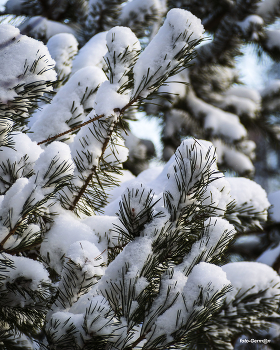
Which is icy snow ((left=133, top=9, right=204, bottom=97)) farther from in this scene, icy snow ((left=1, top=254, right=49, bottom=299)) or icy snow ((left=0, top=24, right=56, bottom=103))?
icy snow ((left=1, top=254, right=49, bottom=299))

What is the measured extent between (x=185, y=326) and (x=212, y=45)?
11.4 feet

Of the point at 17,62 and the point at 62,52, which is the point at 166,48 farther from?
the point at 62,52

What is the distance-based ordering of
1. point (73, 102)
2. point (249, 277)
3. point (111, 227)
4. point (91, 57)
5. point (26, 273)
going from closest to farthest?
1. point (26, 273)
2. point (111, 227)
3. point (73, 102)
4. point (249, 277)
5. point (91, 57)

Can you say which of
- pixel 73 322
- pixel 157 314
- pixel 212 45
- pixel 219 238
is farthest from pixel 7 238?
pixel 212 45

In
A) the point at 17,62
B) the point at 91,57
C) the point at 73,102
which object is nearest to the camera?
the point at 17,62

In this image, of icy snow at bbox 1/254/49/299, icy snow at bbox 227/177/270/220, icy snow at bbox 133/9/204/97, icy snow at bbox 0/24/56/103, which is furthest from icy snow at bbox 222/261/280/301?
icy snow at bbox 0/24/56/103

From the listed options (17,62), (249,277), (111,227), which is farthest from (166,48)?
(249,277)

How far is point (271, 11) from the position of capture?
3.24 m

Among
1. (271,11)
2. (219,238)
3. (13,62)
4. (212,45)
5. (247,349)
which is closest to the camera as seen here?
(13,62)

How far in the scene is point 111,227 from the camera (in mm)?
1039

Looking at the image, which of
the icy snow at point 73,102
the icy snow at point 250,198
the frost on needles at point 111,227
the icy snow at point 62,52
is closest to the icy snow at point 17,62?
the frost on needles at point 111,227

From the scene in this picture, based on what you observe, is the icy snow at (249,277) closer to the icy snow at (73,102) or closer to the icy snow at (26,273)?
the icy snow at (26,273)

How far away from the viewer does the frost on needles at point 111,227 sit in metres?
0.74

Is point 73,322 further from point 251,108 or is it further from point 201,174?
point 251,108
